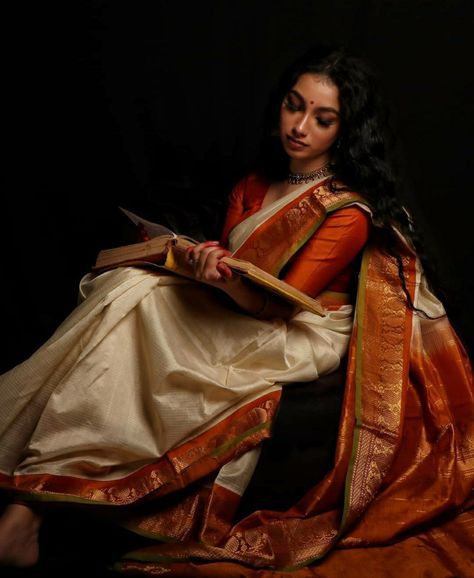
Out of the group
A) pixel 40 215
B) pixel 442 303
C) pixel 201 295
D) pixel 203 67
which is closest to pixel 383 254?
A: pixel 442 303

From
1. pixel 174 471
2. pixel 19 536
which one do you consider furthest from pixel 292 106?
pixel 19 536

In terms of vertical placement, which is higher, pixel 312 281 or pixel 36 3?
pixel 36 3

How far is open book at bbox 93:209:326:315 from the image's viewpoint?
1.27 meters

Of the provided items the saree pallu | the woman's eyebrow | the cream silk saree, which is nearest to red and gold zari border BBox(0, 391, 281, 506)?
the cream silk saree

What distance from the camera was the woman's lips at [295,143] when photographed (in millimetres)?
1627

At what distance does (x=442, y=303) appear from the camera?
174 cm

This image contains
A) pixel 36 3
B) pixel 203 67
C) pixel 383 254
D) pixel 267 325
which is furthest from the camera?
pixel 203 67

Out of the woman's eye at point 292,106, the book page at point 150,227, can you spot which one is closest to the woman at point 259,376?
the woman's eye at point 292,106

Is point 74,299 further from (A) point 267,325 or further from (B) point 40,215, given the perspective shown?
(A) point 267,325

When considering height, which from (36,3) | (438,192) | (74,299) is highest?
(36,3)

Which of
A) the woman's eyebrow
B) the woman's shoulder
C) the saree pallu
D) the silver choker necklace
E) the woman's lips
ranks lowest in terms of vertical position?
the saree pallu

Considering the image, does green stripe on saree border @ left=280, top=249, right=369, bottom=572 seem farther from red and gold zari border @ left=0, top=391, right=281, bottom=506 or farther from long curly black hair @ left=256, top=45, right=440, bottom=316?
red and gold zari border @ left=0, top=391, right=281, bottom=506

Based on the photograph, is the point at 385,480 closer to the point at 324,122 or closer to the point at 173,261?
the point at 173,261

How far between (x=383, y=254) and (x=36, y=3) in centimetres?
137
